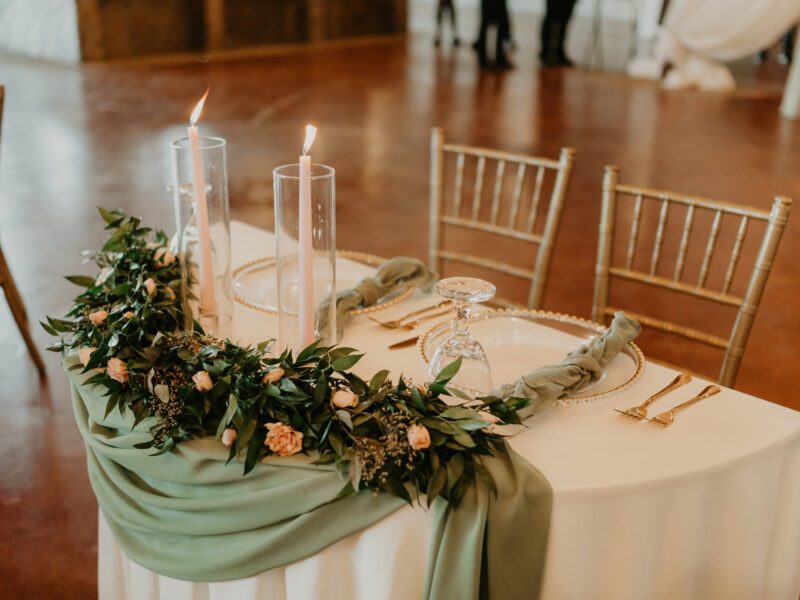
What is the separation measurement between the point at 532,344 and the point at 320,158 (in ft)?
14.5

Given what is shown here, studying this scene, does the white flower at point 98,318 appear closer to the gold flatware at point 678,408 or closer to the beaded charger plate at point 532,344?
the beaded charger plate at point 532,344

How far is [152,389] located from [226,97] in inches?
268

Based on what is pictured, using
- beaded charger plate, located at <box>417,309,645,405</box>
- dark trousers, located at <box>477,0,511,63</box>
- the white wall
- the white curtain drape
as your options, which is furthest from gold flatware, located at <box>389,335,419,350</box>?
the white wall

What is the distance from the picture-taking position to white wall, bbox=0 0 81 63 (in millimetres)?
9156

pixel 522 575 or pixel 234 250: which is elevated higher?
pixel 234 250

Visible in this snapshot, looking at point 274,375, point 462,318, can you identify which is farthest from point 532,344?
point 274,375

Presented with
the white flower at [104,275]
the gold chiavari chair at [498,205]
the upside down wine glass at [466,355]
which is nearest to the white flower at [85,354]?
the white flower at [104,275]

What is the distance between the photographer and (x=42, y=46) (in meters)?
9.45

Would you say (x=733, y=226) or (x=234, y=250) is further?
(x=733, y=226)

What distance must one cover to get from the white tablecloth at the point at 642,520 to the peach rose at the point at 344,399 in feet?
0.57

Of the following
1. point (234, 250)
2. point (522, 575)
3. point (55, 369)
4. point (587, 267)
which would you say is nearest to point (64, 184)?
point (55, 369)

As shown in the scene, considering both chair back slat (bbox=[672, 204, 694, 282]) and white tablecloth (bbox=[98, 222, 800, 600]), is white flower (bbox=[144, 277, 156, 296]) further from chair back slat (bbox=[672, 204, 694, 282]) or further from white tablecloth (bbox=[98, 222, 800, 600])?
chair back slat (bbox=[672, 204, 694, 282])

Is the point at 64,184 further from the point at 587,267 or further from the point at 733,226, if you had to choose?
the point at 733,226

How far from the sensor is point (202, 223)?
1.52 meters
